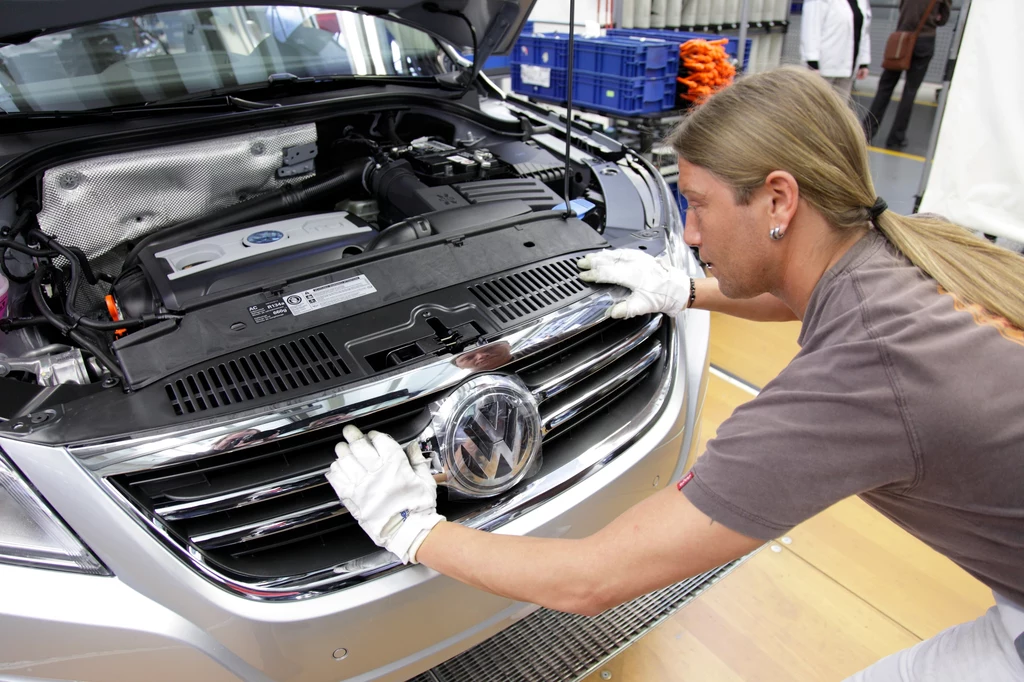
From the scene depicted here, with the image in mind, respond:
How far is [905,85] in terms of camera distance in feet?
19.1

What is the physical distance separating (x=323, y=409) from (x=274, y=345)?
20 cm

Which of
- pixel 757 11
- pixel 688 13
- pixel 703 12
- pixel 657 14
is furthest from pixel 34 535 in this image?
pixel 757 11

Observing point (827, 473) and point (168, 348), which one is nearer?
point (827, 473)

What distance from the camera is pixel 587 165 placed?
6.51 ft

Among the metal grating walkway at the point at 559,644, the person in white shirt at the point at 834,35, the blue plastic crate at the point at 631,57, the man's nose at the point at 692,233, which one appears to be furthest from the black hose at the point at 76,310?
the person in white shirt at the point at 834,35

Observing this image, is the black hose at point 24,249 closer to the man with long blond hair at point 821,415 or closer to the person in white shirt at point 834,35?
the man with long blond hair at point 821,415

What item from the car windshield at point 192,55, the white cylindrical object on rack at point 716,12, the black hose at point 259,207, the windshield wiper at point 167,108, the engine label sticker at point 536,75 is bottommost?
the engine label sticker at point 536,75

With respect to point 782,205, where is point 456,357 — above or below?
below

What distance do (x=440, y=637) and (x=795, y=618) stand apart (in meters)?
1.05

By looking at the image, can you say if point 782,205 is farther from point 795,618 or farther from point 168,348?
point 795,618

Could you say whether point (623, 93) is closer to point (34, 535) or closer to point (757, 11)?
point (34, 535)

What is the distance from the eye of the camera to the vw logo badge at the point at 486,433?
1.09 meters

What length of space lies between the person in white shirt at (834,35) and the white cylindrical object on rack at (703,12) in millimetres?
1368

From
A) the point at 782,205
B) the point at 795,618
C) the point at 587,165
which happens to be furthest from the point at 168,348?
the point at 795,618
